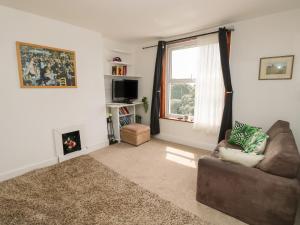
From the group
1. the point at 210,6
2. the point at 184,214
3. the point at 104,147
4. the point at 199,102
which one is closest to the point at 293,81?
the point at 199,102

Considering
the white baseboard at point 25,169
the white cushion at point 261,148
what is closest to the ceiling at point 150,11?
the white cushion at point 261,148

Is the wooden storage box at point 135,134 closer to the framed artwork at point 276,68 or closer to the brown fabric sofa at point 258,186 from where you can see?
the brown fabric sofa at point 258,186

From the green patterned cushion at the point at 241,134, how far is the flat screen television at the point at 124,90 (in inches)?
95.4

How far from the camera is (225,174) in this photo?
5.13 feet

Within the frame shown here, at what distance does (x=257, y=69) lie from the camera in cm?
266

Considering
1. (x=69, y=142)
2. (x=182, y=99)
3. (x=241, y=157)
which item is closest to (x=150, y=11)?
(x=182, y=99)

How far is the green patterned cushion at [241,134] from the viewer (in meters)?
2.33

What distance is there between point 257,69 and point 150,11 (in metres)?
1.96

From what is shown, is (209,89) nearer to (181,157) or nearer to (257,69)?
(257,69)

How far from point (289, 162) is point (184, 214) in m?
1.07

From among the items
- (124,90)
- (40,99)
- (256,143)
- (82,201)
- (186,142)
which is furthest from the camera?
(124,90)

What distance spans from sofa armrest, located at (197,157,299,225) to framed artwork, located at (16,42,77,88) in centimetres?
255

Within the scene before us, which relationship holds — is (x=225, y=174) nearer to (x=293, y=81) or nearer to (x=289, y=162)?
(x=289, y=162)

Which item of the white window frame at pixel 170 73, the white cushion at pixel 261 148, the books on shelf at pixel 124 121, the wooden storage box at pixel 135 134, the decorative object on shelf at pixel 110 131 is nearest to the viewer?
the white cushion at pixel 261 148
